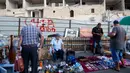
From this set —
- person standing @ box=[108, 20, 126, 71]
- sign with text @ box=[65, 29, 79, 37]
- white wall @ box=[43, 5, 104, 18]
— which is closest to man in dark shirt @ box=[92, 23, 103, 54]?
sign with text @ box=[65, 29, 79, 37]

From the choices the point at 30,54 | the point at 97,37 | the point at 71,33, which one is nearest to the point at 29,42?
the point at 30,54

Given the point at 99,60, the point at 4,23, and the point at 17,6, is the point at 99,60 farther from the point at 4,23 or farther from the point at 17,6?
the point at 17,6

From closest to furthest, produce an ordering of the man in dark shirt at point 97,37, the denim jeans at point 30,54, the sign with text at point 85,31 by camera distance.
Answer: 1. the denim jeans at point 30,54
2. the man in dark shirt at point 97,37
3. the sign with text at point 85,31

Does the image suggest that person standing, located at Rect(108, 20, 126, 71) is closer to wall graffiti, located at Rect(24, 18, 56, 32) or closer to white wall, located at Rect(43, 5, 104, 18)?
wall graffiti, located at Rect(24, 18, 56, 32)

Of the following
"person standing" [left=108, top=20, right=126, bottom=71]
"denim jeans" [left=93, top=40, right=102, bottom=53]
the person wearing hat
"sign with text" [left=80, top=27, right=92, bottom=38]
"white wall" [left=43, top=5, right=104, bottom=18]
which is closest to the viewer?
"person standing" [left=108, top=20, right=126, bottom=71]

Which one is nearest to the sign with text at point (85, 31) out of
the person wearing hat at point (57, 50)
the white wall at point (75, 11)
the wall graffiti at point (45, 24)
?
the wall graffiti at point (45, 24)

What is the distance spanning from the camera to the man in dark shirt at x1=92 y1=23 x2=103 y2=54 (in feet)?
41.1

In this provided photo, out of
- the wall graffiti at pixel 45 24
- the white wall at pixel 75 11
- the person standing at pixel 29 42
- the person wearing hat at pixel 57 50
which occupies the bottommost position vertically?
the person wearing hat at pixel 57 50

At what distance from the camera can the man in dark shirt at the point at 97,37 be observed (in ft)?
41.1

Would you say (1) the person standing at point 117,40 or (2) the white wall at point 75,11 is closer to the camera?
(1) the person standing at point 117,40

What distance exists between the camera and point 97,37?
12.7 m

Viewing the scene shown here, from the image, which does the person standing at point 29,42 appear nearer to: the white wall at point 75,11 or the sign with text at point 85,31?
the sign with text at point 85,31

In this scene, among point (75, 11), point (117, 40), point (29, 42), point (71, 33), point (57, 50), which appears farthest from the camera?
point (75, 11)

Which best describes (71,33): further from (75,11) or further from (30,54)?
(75,11)
